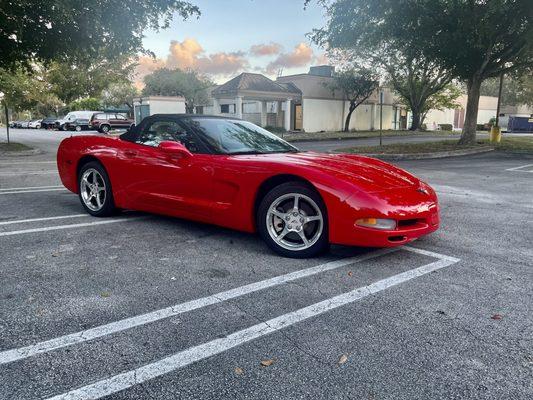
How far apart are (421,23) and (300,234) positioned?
50.7 feet

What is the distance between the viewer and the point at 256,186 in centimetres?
437

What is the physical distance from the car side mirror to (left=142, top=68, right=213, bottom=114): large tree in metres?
48.6

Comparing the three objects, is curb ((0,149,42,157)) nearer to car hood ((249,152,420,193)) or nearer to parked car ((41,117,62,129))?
car hood ((249,152,420,193))

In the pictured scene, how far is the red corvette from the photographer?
156 inches

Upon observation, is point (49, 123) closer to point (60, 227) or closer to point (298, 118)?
point (298, 118)

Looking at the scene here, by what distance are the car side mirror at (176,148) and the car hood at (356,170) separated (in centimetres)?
89

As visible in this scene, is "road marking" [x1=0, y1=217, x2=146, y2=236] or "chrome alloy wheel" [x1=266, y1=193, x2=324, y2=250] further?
"road marking" [x1=0, y1=217, x2=146, y2=236]

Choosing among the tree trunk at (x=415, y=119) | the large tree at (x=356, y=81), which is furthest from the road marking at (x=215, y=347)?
the tree trunk at (x=415, y=119)

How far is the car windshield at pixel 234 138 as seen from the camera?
16.2ft

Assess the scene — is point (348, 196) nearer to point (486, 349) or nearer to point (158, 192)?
point (486, 349)

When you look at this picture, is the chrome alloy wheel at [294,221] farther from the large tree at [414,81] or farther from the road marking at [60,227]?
the large tree at [414,81]

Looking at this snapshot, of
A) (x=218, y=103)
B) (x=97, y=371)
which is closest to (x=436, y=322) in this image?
(x=97, y=371)

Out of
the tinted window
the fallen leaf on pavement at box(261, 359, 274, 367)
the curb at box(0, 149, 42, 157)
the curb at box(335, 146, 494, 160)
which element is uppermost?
the tinted window

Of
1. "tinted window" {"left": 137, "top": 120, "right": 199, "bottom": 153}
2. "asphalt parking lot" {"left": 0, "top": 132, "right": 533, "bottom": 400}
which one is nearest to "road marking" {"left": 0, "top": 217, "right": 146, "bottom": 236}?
"asphalt parking lot" {"left": 0, "top": 132, "right": 533, "bottom": 400}
